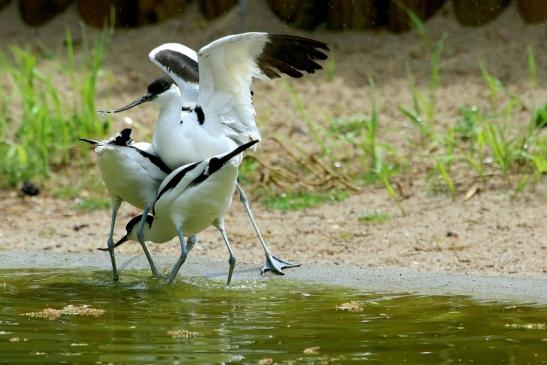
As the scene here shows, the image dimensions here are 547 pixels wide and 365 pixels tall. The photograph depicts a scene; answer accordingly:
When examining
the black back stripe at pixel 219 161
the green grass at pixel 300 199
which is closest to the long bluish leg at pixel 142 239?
the black back stripe at pixel 219 161

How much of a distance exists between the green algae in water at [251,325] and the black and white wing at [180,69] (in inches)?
61.4

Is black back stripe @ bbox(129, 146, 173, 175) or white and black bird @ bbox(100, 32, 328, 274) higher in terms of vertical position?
white and black bird @ bbox(100, 32, 328, 274)

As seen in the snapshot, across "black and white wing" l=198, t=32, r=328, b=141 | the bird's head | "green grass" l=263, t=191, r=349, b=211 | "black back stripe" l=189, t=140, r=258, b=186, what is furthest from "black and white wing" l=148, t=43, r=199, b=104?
"black back stripe" l=189, t=140, r=258, b=186

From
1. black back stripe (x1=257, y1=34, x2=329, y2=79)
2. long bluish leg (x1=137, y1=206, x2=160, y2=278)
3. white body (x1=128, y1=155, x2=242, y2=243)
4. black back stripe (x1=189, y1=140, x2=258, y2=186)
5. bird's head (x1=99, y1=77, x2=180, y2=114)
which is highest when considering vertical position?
black back stripe (x1=257, y1=34, x2=329, y2=79)

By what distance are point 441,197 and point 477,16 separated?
310 centimetres

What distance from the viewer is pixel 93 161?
324 inches

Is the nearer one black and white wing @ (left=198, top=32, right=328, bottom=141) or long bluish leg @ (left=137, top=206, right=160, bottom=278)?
long bluish leg @ (left=137, top=206, right=160, bottom=278)

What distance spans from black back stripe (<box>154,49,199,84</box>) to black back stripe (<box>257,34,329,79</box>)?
78cm

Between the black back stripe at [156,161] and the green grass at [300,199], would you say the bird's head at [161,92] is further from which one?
the green grass at [300,199]

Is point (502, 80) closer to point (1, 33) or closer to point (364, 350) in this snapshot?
point (1, 33)

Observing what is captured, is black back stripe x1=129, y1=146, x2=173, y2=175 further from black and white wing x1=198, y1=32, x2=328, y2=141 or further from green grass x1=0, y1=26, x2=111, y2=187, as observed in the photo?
green grass x1=0, y1=26, x2=111, y2=187

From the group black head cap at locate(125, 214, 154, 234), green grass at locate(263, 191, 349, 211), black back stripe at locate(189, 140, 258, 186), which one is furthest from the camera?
green grass at locate(263, 191, 349, 211)

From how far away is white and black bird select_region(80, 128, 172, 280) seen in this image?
19.0 ft

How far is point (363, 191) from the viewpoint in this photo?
758cm
